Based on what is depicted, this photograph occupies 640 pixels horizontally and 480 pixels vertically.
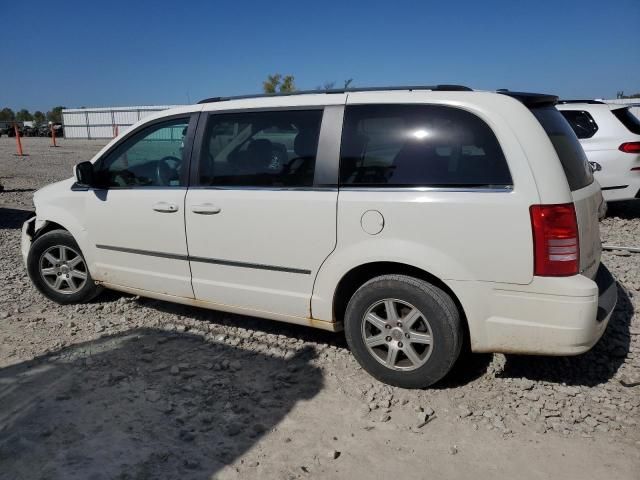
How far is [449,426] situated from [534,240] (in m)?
1.15

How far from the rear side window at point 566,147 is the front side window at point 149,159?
256 cm

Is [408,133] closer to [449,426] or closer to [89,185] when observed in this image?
[449,426]

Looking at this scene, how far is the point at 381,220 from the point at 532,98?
45.9 inches

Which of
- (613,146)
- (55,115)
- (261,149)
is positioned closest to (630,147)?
(613,146)

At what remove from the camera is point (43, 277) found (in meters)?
4.87

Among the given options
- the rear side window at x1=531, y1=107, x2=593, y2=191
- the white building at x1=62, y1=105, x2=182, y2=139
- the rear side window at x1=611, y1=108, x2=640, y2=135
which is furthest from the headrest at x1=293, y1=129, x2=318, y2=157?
the white building at x1=62, y1=105, x2=182, y2=139

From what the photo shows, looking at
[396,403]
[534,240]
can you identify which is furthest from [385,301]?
[534,240]

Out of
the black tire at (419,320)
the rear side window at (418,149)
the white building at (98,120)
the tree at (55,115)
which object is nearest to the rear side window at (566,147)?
the rear side window at (418,149)

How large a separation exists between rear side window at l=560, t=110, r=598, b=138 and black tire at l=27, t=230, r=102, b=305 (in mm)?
6952

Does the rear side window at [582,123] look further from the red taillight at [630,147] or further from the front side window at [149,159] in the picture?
the front side window at [149,159]

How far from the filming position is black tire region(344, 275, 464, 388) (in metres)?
3.11

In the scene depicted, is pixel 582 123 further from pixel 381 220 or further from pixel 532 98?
pixel 381 220

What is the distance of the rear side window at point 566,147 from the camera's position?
309 cm

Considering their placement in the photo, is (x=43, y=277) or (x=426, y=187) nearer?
(x=426, y=187)
